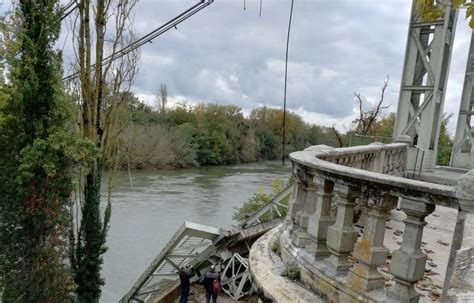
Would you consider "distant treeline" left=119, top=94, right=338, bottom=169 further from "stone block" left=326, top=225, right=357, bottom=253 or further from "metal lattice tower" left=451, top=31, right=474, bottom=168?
"stone block" left=326, top=225, right=357, bottom=253

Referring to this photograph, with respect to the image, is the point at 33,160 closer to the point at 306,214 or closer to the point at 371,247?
the point at 306,214

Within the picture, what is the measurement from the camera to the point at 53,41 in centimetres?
862

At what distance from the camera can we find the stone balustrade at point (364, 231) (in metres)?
1.69

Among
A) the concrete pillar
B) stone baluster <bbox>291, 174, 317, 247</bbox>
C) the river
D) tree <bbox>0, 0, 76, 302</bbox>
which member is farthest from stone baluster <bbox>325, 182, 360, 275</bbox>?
the river

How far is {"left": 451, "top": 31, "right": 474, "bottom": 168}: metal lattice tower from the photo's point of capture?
29.9 ft

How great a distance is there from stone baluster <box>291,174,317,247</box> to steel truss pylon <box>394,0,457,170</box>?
20.1 feet

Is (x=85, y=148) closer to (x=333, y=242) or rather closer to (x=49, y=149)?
(x=49, y=149)

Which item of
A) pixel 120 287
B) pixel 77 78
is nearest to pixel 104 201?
pixel 120 287

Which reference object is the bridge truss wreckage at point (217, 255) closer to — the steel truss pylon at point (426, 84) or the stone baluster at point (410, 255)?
the steel truss pylon at point (426, 84)

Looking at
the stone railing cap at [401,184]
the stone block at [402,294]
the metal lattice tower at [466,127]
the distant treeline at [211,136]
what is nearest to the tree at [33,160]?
the stone railing cap at [401,184]

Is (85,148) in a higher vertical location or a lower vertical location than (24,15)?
lower

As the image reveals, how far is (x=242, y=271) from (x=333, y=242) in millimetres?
9839

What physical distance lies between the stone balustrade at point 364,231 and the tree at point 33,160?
22.5 ft

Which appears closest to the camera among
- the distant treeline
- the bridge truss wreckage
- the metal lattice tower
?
the metal lattice tower
